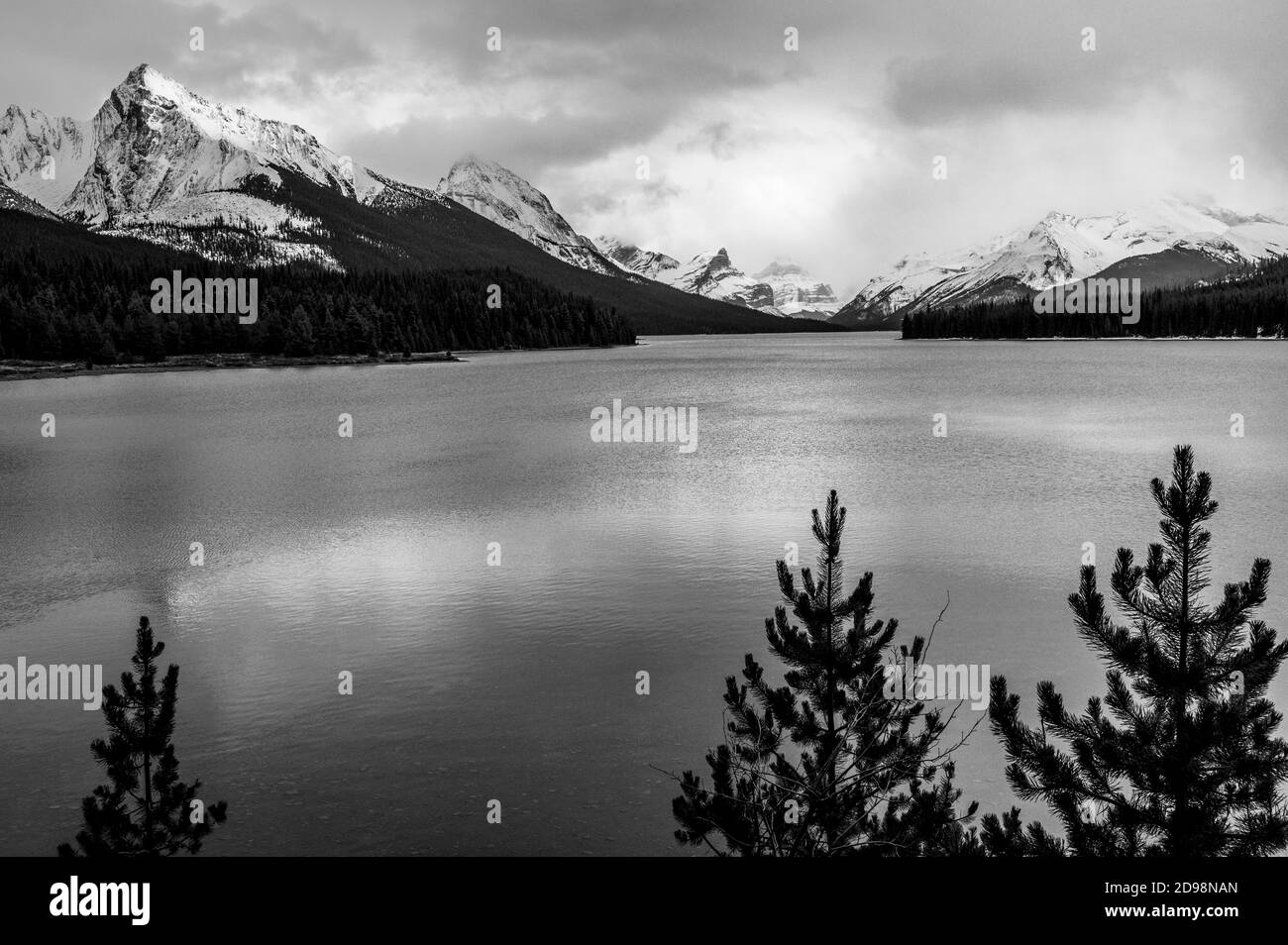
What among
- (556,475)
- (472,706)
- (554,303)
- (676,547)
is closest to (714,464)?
(556,475)

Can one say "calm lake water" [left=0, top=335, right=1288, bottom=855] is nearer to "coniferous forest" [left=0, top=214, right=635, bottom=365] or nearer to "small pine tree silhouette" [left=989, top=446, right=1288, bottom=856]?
"small pine tree silhouette" [left=989, top=446, right=1288, bottom=856]

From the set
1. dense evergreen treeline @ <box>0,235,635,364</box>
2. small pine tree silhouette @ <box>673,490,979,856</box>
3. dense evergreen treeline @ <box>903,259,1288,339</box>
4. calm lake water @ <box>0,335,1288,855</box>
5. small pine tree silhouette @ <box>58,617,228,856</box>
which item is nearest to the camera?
small pine tree silhouette @ <box>673,490,979,856</box>

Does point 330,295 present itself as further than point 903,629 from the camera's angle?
Yes

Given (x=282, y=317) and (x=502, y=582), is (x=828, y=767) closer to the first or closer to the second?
(x=502, y=582)

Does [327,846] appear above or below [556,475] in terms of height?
below

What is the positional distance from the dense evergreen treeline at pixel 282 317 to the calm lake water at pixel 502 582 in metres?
76.5

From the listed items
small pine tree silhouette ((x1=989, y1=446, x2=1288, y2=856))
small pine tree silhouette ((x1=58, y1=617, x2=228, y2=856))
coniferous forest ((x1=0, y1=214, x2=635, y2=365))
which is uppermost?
coniferous forest ((x1=0, y1=214, x2=635, y2=365))

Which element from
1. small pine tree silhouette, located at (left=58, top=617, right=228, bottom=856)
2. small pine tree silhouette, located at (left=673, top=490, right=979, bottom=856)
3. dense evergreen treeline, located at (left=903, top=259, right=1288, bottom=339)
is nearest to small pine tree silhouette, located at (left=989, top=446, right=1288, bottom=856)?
small pine tree silhouette, located at (left=673, top=490, right=979, bottom=856)

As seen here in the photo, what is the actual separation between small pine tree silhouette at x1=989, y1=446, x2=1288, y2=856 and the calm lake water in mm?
2787

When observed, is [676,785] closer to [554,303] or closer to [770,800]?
[770,800]

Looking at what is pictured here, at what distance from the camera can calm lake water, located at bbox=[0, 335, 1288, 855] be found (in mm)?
10375

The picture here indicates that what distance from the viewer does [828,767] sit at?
7020 mm

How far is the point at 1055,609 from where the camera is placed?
Answer: 16969 mm
